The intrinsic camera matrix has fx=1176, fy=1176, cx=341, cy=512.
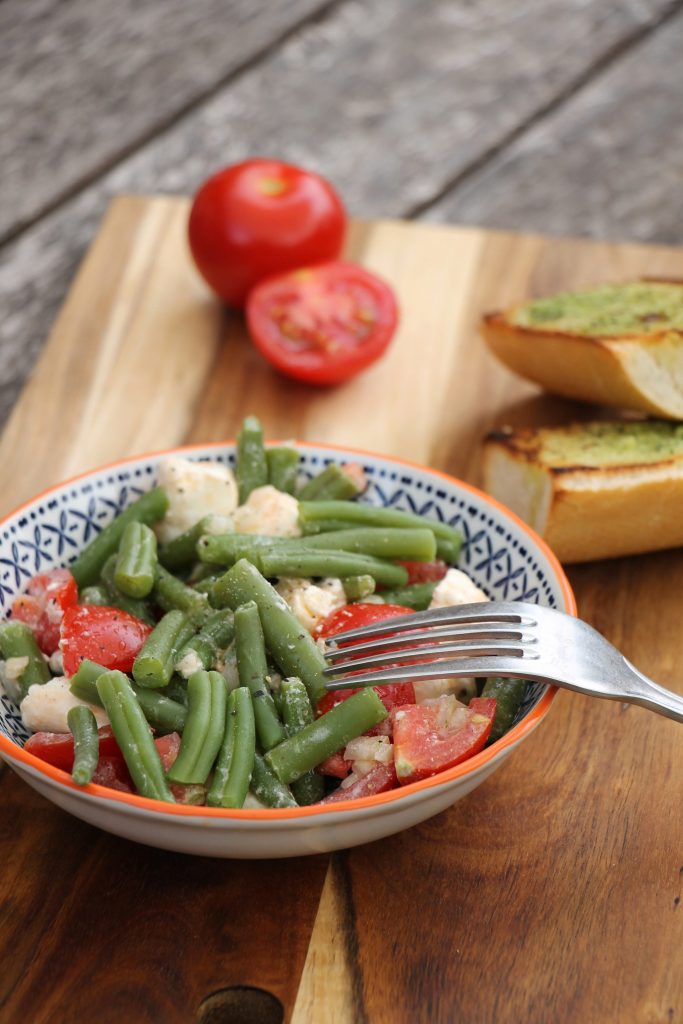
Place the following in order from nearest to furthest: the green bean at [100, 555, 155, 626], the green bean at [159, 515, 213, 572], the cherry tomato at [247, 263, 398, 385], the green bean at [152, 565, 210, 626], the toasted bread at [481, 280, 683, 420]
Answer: the green bean at [152, 565, 210, 626], the green bean at [100, 555, 155, 626], the green bean at [159, 515, 213, 572], the toasted bread at [481, 280, 683, 420], the cherry tomato at [247, 263, 398, 385]

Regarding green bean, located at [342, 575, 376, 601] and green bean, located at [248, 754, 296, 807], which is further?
green bean, located at [342, 575, 376, 601]

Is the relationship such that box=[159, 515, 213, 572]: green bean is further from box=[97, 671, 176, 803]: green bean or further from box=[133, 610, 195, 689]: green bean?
box=[97, 671, 176, 803]: green bean

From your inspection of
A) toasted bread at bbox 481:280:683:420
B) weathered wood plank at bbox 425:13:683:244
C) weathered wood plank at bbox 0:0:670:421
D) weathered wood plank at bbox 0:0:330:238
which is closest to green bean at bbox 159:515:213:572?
toasted bread at bbox 481:280:683:420

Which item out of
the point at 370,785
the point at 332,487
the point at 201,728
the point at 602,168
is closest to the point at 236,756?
the point at 201,728

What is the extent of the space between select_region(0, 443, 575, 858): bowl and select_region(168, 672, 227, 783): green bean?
0.14 m

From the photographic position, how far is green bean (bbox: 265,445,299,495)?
137 inches

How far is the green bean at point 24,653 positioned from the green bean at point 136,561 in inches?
10.7

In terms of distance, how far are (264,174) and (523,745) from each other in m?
2.72

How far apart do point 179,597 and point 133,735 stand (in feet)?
1.81

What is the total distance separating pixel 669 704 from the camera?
2703mm

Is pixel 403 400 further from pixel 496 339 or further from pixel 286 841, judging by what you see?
pixel 286 841

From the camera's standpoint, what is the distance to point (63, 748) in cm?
262

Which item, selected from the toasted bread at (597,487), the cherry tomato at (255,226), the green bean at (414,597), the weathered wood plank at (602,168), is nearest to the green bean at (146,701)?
the green bean at (414,597)

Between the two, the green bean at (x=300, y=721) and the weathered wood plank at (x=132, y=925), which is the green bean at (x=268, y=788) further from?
the weathered wood plank at (x=132, y=925)
